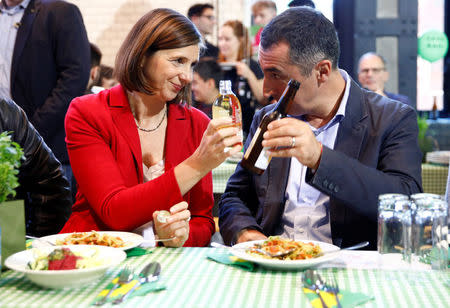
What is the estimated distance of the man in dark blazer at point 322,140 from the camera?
1.77 m

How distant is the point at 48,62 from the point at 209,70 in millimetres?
2270

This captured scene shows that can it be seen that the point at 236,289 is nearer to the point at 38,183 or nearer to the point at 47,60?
the point at 38,183

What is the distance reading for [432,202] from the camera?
48.4 inches

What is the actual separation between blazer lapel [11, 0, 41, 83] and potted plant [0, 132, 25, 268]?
2208 millimetres

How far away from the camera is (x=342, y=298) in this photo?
1107mm

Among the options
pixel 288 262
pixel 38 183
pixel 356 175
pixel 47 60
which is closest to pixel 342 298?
pixel 288 262

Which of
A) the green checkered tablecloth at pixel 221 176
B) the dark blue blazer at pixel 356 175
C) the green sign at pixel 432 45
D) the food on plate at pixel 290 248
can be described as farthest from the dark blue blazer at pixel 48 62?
the green sign at pixel 432 45

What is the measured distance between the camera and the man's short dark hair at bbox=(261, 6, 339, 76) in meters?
1.78

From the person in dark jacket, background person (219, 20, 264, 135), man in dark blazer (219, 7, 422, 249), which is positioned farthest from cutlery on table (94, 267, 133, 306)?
background person (219, 20, 264, 135)

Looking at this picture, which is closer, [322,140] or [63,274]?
[63,274]

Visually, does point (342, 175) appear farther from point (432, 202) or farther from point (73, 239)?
point (73, 239)

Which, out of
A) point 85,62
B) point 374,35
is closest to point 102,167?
point 85,62

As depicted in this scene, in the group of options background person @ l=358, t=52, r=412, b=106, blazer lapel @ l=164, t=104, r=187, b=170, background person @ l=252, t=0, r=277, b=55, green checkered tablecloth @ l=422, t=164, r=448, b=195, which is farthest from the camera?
background person @ l=252, t=0, r=277, b=55

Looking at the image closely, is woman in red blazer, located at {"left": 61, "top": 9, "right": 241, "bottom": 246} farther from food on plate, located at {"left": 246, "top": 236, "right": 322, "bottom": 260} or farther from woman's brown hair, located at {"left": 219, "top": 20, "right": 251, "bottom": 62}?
woman's brown hair, located at {"left": 219, "top": 20, "right": 251, "bottom": 62}
